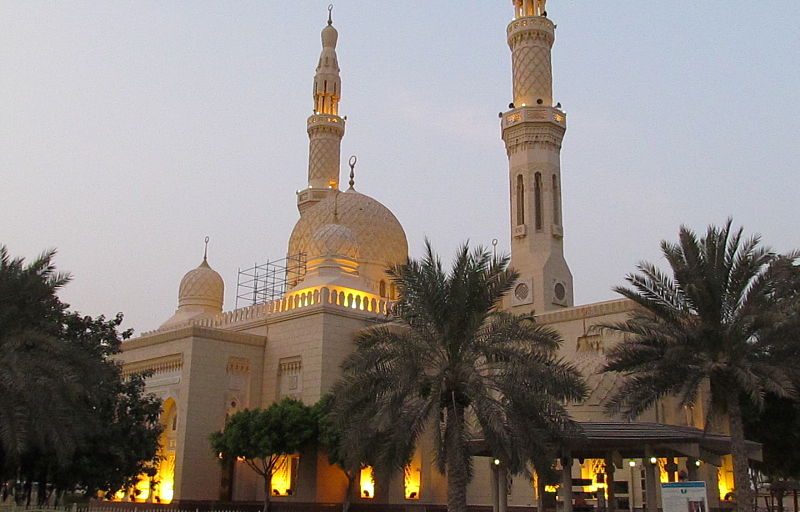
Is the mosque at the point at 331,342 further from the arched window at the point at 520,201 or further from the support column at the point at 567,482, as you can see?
the support column at the point at 567,482

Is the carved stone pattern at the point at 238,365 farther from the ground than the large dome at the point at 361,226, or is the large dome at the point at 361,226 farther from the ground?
the large dome at the point at 361,226

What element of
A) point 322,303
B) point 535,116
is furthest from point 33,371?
point 535,116

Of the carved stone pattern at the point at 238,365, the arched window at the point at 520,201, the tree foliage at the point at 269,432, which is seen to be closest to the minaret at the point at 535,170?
the arched window at the point at 520,201

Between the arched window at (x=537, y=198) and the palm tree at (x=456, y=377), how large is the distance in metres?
12.3

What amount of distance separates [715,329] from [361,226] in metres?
19.9

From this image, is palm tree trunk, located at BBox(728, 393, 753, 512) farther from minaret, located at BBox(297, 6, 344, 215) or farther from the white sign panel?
minaret, located at BBox(297, 6, 344, 215)

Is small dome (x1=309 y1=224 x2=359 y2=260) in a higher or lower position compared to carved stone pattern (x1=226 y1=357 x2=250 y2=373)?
higher

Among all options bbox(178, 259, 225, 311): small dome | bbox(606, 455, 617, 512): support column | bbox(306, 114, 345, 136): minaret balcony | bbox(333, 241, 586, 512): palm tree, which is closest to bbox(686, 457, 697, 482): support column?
bbox(606, 455, 617, 512): support column

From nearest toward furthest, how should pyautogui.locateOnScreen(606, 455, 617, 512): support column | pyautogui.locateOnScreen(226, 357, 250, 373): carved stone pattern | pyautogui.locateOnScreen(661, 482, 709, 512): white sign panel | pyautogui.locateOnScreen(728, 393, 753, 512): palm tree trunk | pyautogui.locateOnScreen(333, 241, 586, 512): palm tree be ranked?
pyautogui.locateOnScreen(661, 482, 709, 512): white sign panel → pyautogui.locateOnScreen(333, 241, 586, 512): palm tree → pyautogui.locateOnScreen(728, 393, 753, 512): palm tree trunk → pyautogui.locateOnScreen(606, 455, 617, 512): support column → pyautogui.locateOnScreen(226, 357, 250, 373): carved stone pattern

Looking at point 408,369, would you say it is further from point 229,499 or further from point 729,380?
point 229,499

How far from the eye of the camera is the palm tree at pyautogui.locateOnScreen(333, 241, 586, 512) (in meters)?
14.9

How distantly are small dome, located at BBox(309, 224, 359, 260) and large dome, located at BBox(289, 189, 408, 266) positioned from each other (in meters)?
1.01

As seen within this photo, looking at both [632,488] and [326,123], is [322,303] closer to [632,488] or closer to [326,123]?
[632,488]

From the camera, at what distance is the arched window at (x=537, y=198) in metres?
28.0
